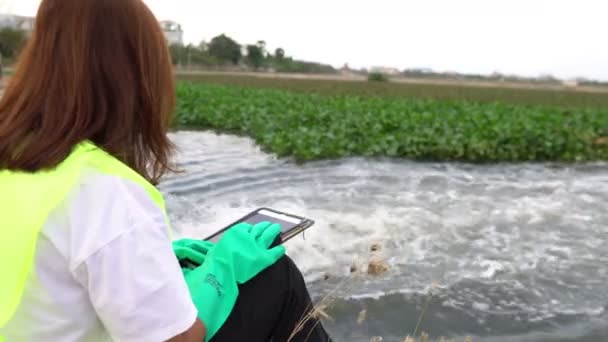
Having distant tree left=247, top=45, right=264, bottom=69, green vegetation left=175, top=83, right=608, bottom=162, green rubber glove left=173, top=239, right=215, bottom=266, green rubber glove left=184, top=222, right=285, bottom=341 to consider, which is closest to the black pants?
green rubber glove left=184, top=222, right=285, bottom=341

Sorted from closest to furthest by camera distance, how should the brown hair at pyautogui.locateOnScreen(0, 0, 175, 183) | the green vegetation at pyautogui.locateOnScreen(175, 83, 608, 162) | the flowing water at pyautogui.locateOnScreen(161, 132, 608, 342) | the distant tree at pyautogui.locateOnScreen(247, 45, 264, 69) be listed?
1. the brown hair at pyautogui.locateOnScreen(0, 0, 175, 183)
2. the flowing water at pyautogui.locateOnScreen(161, 132, 608, 342)
3. the green vegetation at pyautogui.locateOnScreen(175, 83, 608, 162)
4. the distant tree at pyautogui.locateOnScreen(247, 45, 264, 69)

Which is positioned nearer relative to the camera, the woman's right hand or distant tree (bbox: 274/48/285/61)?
the woman's right hand

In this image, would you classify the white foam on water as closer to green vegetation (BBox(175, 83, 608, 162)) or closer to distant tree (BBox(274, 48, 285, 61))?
green vegetation (BBox(175, 83, 608, 162))

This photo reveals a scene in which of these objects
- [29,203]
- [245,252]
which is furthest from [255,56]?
[29,203]

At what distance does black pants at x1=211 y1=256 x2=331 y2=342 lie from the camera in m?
1.52

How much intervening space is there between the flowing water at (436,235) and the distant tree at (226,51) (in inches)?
2164

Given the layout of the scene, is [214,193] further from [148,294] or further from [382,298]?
[148,294]

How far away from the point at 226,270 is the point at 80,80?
2.02ft

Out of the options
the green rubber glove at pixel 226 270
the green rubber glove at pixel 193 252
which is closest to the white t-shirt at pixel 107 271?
the green rubber glove at pixel 226 270

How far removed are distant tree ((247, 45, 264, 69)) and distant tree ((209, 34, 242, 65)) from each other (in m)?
1.17

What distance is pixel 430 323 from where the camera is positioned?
3.20m

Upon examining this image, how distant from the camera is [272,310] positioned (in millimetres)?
1581

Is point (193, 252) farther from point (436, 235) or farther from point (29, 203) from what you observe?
point (436, 235)

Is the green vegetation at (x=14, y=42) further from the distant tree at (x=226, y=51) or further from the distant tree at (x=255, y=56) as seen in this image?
the distant tree at (x=255, y=56)
